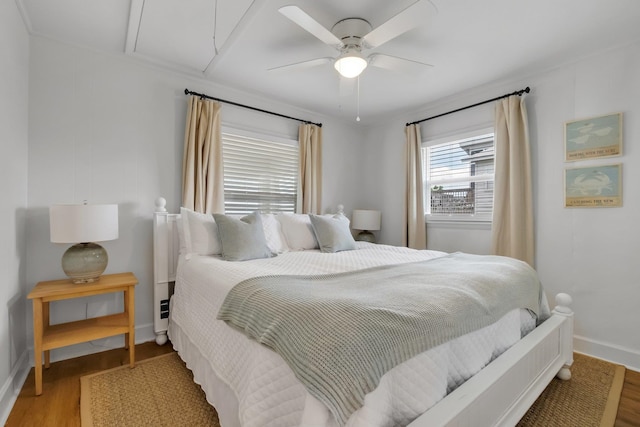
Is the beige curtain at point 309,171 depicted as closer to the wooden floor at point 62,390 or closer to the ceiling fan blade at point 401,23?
the ceiling fan blade at point 401,23

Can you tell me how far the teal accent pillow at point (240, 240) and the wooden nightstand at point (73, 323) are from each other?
0.71 metres

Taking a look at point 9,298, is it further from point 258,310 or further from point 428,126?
point 428,126

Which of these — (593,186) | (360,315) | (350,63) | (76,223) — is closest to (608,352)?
(593,186)

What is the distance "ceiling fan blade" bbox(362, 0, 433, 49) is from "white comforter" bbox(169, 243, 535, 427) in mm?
1478

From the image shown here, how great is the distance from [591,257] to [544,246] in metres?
0.33

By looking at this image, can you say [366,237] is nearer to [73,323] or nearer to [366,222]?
[366,222]

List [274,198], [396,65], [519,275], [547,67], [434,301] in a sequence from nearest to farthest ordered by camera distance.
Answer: [434,301]
[519,275]
[396,65]
[547,67]
[274,198]

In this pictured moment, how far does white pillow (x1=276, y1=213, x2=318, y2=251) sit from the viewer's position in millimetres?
2809

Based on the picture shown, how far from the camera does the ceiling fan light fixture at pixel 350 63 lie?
1.96 m

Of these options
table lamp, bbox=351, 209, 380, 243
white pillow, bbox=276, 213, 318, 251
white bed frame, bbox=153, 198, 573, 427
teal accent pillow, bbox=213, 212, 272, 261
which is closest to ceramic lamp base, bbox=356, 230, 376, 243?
table lamp, bbox=351, 209, 380, 243

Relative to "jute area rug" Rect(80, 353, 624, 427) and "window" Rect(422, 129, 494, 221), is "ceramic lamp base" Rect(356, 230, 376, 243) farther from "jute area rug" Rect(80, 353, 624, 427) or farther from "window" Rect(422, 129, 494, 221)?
"jute area rug" Rect(80, 353, 624, 427)

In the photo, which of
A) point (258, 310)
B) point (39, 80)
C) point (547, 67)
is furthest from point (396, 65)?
point (39, 80)

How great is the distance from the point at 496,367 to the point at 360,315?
2.54 ft

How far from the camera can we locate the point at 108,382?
1897 mm
